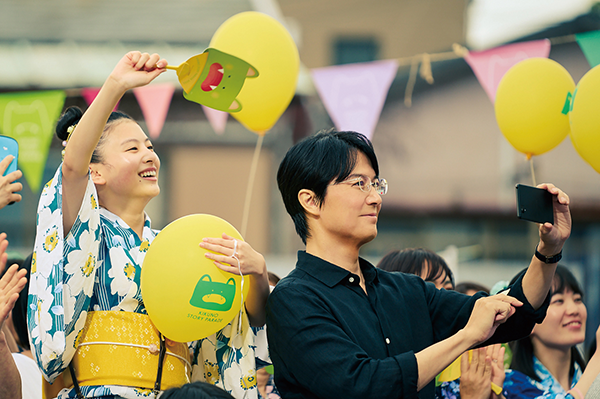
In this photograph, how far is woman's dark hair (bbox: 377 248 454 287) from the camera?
2916 millimetres

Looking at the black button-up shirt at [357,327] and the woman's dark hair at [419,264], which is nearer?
the black button-up shirt at [357,327]

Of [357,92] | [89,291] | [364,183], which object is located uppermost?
[357,92]

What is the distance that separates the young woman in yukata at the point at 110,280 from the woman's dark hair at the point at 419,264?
3.32 ft

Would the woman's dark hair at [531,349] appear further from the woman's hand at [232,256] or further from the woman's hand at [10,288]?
the woman's hand at [10,288]

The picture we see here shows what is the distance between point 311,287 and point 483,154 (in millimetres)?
6503

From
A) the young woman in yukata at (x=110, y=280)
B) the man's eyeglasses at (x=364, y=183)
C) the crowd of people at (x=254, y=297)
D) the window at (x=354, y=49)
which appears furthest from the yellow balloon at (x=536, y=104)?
the window at (x=354, y=49)

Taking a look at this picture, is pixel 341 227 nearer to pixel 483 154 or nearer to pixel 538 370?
pixel 538 370

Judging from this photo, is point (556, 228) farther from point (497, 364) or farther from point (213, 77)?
point (213, 77)

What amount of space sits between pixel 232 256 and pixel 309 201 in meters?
0.31

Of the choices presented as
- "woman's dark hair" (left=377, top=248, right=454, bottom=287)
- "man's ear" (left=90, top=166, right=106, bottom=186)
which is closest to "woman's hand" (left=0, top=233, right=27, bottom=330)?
"man's ear" (left=90, top=166, right=106, bottom=186)

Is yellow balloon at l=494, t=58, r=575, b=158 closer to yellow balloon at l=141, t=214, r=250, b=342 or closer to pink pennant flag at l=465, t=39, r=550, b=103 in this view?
pink pennant flag at l=465, t=39, r=550, b=103

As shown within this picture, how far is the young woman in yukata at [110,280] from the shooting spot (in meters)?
1.87

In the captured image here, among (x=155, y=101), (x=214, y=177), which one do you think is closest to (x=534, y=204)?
(x=155, y=101)

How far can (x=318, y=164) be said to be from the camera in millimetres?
1989
